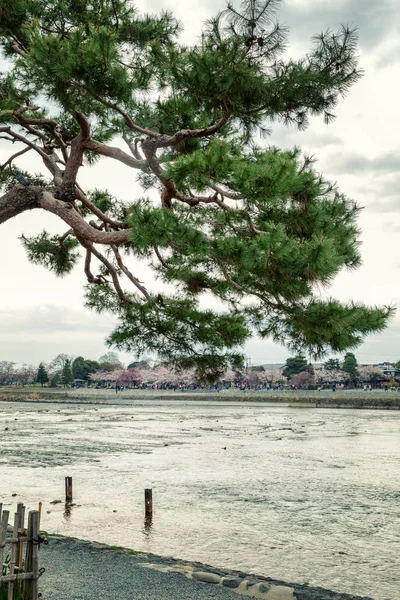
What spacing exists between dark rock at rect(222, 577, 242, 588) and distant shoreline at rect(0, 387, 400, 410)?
53.7 metres

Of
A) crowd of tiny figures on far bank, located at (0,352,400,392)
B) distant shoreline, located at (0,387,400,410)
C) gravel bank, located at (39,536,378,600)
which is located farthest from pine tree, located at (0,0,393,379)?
crowd of tiny figures on far bank, located at (0,352,400,392)

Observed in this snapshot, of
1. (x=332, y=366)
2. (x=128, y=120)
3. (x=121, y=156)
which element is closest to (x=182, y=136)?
(x=128, y=120)

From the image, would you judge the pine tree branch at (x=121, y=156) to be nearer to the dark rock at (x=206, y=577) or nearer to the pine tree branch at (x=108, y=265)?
the pine tree branch at (x=108, y=265)

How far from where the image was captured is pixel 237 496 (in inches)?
634

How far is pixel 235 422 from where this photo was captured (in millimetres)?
43031

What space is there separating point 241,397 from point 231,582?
67.4m

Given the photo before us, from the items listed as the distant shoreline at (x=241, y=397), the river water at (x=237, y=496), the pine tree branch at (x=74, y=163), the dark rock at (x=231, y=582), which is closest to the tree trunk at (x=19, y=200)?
the pine tree branch at (x=74, y=163)

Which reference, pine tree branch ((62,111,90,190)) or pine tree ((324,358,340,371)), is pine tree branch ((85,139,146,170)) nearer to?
pine tree branch ((62,111,90,190))

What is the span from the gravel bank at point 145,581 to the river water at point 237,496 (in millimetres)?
2275

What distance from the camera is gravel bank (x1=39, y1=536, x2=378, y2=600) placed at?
6.45 metres

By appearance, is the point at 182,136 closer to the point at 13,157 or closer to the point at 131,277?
the point at 131,277

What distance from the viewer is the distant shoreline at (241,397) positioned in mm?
60875

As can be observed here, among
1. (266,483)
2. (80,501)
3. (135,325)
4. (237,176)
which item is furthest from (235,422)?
(237,176)

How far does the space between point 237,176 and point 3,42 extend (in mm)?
4841
